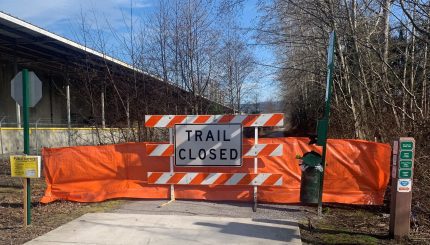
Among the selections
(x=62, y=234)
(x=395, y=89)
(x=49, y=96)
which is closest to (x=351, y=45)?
(x=395, y=89)

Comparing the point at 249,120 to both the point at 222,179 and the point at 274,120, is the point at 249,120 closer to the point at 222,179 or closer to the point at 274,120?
the point at 274,120

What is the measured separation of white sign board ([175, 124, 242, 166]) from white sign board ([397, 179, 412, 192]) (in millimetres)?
3104

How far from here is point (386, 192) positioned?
29.1ft

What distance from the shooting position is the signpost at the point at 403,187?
6.60 metres

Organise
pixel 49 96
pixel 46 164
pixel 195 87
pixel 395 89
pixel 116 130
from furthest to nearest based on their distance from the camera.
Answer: pixel 49 96 → pixel 195 87 → pixel 116 130 → pixel 395 89 → pixel 46 164

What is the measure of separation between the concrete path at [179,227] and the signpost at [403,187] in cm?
146

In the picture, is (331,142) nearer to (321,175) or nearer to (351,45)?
(321,175)

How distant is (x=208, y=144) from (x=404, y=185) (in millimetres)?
3714

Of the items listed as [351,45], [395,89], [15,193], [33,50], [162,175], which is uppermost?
[33,50]

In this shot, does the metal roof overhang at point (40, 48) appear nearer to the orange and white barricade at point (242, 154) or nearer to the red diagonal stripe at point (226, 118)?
the orange and white barricade at point (242, 154)

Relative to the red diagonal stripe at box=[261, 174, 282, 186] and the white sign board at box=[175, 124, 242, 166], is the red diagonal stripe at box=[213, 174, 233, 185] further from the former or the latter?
the red diagonal stripe at box=[261, 174, 282, 186]

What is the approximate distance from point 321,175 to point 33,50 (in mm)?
30232

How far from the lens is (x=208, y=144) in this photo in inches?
351

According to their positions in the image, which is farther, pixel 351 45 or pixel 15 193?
pixel 351 45
